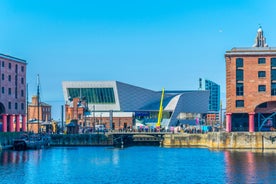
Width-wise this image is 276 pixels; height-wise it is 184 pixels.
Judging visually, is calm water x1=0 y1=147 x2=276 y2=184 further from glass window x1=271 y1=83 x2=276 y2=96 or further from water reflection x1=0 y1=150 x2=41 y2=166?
glass window x1=271 y1=83 x2=276 y2=96

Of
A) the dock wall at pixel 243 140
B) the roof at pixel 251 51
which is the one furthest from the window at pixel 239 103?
the roof at pixel 251 51

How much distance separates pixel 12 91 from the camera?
177 meters

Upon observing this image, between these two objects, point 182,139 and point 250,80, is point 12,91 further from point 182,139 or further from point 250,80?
point 250,80

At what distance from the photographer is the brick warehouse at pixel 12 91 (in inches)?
6794

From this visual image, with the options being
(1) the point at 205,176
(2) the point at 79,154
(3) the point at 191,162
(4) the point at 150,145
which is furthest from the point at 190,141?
(1) the point at 205,176

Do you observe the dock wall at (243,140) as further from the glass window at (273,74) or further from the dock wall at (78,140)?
the dock wall at (78,140)

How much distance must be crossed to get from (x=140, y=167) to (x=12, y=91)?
225 feet

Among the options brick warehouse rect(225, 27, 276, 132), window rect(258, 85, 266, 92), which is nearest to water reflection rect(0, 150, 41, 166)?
brick warehouse rect(225, 27, 276, 132)

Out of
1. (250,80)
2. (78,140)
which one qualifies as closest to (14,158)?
(78,140)

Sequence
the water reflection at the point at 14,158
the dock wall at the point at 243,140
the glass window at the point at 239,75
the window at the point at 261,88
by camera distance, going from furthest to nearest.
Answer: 1. the glass window at the point at 239,75
2. the window at the point at 261,88
3. the dock wall at the point at 243,140
4. the water reflection at the point at 14,158

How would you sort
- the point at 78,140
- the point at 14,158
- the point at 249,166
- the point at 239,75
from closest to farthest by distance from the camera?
the point at 249,166
the point at 14,158
the point at 239,75
the point at 78,140

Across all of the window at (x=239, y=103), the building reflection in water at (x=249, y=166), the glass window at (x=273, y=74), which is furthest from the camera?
the window at (x=239, y=103)

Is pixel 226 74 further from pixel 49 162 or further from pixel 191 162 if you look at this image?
pixel 49 162

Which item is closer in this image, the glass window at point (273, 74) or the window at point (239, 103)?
the glass window at point (273, 74)
